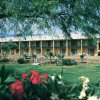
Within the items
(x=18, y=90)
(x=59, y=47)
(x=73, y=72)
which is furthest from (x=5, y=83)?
(x=59, y=47)

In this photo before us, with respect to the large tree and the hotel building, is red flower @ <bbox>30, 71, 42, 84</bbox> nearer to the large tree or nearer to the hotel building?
the large tree

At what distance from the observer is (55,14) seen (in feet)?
43.3

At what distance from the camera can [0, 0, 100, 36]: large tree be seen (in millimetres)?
12812

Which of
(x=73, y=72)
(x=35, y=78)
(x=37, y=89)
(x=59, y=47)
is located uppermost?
(x=59, y=47)

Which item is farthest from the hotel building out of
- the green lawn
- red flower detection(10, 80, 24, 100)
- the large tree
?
red flower detection(10, 80, 24, 100)

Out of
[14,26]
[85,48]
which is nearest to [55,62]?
[85,48]

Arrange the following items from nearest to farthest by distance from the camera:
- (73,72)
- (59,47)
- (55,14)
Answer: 1. (55,14)
2. (73,72)
3. (59,47)

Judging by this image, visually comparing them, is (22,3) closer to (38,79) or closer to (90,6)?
(90,6)

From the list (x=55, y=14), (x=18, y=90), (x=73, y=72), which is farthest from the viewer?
(x=73, y=72)

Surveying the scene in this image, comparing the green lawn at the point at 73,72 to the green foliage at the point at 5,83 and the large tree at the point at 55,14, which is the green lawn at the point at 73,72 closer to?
the large tree at the point at 55,14

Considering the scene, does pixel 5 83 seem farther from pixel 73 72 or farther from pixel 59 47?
pixel 59 47

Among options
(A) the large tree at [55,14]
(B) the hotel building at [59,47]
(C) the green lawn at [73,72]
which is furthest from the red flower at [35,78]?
(B) the hotel building at [59,47]

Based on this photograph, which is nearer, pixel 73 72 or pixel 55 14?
pixel 55 14

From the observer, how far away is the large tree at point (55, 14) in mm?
12812
